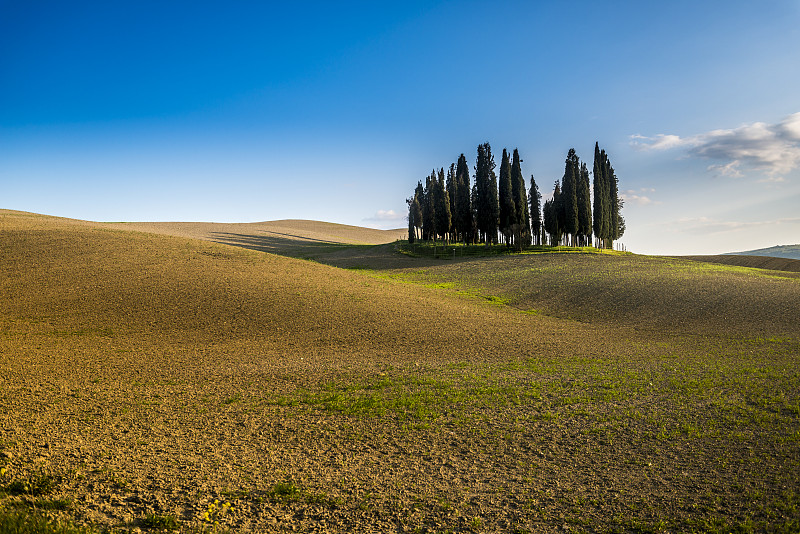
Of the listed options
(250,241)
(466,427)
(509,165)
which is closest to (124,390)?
(466,427)

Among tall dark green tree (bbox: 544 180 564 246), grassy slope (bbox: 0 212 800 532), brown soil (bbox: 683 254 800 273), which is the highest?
tall dark green tree (bbox: 544 180 564 246)

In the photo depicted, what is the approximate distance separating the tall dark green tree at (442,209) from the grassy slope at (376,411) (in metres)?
47.1

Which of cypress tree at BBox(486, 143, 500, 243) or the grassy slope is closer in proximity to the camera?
the grassy slope

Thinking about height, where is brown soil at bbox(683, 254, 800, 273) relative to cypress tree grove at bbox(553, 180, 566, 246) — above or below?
below

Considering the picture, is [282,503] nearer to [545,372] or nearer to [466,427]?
[466,427]

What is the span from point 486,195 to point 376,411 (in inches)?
2432

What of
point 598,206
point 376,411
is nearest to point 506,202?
point 598,206

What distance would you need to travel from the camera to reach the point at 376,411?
1189 cm

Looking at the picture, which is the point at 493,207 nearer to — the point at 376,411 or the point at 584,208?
the point at 584,208

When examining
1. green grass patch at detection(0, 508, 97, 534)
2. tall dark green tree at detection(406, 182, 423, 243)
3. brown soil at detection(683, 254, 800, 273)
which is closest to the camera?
green grass patch at detection(0, 508, 97, 534)

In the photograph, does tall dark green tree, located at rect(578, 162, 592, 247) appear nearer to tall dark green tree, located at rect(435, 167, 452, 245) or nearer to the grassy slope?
tall dark green tree, located at rect(435, 167, 452, 245)

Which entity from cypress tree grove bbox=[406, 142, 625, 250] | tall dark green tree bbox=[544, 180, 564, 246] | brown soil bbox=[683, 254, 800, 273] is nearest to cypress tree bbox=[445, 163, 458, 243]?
cypress tree grove bbox=[406, 142, 625, 250]

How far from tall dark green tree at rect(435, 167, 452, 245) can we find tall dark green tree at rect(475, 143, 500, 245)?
4.70 m

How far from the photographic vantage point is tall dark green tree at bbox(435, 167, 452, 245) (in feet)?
238
